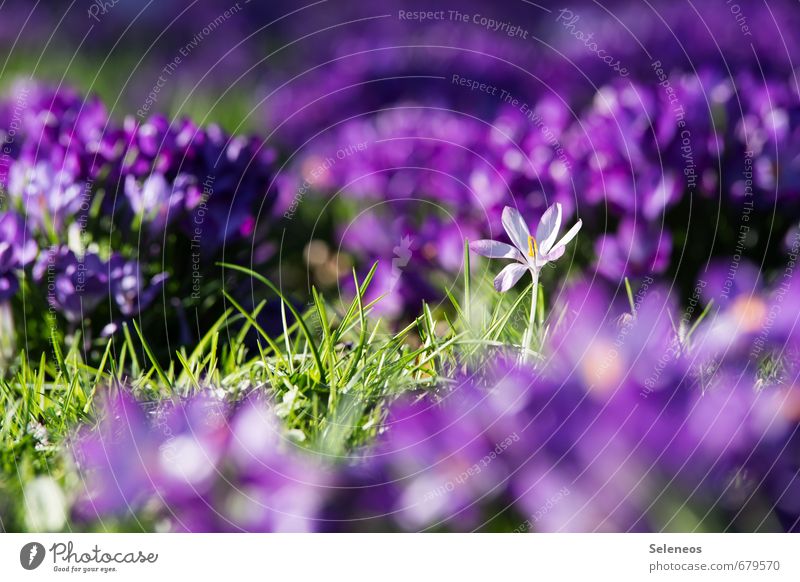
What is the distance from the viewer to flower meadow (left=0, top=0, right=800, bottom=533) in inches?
33.1

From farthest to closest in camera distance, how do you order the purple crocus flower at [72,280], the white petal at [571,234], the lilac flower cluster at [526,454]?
the purple crocus flower at [72,280]
the white petal at [571,234]
the lilac flower cluster at [526,454]

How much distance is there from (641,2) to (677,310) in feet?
1.78

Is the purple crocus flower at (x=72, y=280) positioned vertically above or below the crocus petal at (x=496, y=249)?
below

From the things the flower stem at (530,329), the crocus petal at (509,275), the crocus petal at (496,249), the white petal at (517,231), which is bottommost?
the flower stem at (530,329)

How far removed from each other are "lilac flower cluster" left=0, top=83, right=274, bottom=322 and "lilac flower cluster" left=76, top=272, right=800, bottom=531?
19 centimetres

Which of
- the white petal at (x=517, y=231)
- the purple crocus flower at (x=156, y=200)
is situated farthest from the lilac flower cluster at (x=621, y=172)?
the purple crocus flower at (x=156, y=200)

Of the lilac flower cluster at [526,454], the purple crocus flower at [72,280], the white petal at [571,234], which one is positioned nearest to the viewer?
the lilac flower cluster at [526,454]

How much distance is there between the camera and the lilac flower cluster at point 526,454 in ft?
2.60

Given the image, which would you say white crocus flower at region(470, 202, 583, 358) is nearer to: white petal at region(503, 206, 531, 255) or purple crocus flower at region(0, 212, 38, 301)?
white petal at region(503, 206, 531, 255)

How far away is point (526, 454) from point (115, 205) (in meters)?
0.61

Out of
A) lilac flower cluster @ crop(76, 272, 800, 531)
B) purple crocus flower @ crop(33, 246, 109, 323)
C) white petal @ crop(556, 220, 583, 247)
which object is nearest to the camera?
lilac flower cluster @ crop(76, 272, 800, 531)

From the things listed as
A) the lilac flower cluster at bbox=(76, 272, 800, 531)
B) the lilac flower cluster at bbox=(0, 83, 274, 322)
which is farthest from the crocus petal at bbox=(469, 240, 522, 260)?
the lilac flower cluster at bbox=(0, 83, 274, 322)

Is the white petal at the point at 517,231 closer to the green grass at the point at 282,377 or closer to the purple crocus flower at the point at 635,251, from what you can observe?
the green grass at the point at 282,377

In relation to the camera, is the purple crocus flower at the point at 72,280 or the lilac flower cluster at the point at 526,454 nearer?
the lilac flower cluster at the point at 526,454
